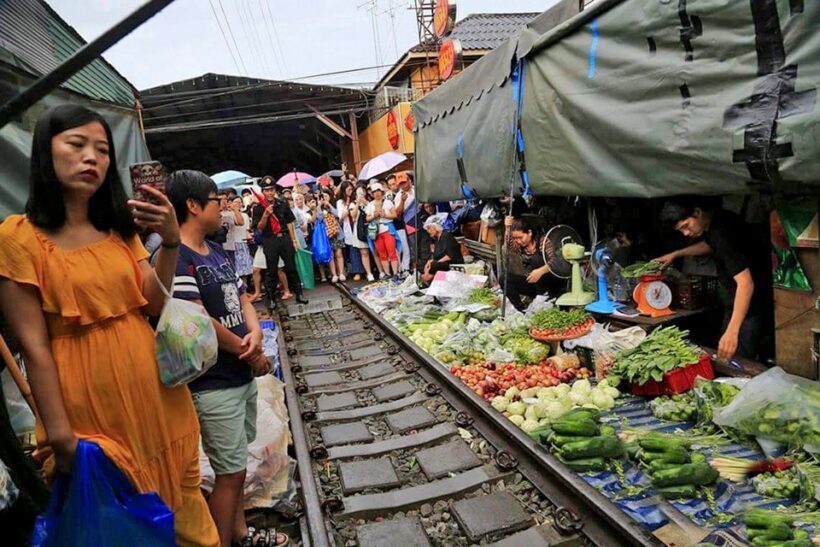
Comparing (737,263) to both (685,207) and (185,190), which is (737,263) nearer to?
(685,207)

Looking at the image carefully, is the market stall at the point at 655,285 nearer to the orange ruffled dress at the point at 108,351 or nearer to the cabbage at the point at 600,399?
the cabbage at the point at 600,399

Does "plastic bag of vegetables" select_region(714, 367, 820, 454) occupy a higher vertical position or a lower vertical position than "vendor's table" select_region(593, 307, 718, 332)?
lower

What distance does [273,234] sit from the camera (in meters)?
10.6

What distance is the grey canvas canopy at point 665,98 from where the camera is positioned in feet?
10.7

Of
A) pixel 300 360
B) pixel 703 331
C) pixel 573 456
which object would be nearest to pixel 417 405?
pixel 573 456

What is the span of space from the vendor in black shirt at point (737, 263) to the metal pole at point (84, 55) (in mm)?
4604

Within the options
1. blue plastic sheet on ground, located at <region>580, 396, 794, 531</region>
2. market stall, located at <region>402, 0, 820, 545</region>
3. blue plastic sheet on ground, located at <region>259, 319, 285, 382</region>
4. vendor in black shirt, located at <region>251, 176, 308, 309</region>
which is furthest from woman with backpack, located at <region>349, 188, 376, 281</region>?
blue plastic sheet on ground, located at <region>580, 396, 794, 531</region>

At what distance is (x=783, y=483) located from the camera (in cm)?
315

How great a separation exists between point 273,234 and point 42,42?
4758mm

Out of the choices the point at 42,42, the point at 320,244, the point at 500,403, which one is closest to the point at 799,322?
the point at 500,403

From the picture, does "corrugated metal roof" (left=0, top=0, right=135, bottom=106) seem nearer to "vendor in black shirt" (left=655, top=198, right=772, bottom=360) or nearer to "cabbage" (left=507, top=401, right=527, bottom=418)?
"cabbage" (left=507, top=401, right=527, bottom=418)

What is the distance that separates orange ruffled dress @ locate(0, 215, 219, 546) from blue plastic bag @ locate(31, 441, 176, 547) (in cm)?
5

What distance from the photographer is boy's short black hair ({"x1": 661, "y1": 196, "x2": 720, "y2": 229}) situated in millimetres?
4973

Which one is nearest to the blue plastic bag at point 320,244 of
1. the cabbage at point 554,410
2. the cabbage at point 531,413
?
the cabbage at point 531,413
